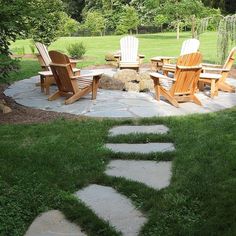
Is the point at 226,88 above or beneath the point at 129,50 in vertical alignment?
beneath

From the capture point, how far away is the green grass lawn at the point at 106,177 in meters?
3.01

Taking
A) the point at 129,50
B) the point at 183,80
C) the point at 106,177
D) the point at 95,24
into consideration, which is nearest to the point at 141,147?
the point at 106,177

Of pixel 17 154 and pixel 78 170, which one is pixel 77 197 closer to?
pixel 78 170

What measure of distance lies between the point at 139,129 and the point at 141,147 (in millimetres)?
786

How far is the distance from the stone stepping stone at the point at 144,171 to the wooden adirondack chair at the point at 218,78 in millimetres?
3881

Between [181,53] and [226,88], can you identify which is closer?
[226,88]

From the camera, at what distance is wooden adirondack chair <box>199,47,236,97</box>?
7.75 m

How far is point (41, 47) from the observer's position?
910 centimetres

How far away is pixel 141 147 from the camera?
4.71 meters

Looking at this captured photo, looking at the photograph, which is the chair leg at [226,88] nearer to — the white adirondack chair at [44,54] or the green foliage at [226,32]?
the green foliage at [226,32]

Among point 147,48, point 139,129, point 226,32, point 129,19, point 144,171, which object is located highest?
point 226,32

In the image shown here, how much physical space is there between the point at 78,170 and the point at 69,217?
2.94 ft

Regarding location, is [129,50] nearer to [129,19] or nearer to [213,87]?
[213,87]

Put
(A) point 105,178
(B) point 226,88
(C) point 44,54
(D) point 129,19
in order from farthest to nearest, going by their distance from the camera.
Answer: (D) point 129,19
(C) point 44,54
(B) point 226,88
(A) point 105,178
